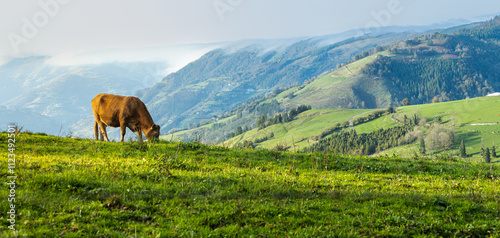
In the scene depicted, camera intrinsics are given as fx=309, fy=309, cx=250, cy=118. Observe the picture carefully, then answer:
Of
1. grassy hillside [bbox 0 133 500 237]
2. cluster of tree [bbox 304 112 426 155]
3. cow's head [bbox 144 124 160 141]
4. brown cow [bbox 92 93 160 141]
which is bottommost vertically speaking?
cluster of tree [bbox 304 112 426 155]

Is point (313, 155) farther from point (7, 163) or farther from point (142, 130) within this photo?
point (7, 163)

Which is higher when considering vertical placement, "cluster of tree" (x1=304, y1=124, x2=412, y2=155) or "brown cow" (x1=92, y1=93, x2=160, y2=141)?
"brown cow" (x1=92, y1=93, x2=160, y2=141)

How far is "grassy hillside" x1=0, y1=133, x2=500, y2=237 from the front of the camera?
7379 millimetres

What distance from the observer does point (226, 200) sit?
369 inches

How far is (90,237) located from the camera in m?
6.56

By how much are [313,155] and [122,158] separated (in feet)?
34.4

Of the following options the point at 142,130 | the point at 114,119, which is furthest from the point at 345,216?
the point at 114,119

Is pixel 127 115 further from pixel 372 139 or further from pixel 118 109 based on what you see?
pixel 372 139

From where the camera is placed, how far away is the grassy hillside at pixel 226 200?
7379mm

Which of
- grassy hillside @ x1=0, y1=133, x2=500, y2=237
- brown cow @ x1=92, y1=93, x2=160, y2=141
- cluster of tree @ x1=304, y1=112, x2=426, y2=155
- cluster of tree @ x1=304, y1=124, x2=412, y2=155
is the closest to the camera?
grassy hillside @ x1=0, y1=133, x2=500, y2=237

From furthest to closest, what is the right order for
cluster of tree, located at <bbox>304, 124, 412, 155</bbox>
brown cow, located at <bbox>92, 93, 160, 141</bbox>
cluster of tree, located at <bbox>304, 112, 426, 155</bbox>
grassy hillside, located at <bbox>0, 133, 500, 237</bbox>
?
1. cluster of tree, located at <bbox>304, 124, 412, 155</bbox>
2. cluster of tree, located at <bbox>304, 112, 426, 155</bbox>
3. brown cow, located at <bbox>92, 93, 160, 141</bbox>
4. grassy hillside, located at <bbox>0, 133, 500, 237</bbox>

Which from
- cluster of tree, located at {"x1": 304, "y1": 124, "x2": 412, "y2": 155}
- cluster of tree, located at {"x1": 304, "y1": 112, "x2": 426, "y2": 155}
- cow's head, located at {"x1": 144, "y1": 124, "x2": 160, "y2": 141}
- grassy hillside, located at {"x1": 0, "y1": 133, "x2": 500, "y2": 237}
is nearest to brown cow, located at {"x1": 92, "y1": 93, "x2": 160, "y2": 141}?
cow's head, located at {"x1": 144, "y1": 124, "x2": 160, "y2": 141}

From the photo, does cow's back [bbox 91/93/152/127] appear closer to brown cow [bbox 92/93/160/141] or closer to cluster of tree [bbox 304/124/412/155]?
brown cow [bbox 92/93/160/141]

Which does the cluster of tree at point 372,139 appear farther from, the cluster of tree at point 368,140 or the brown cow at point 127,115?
the brown cow at point 127,115
